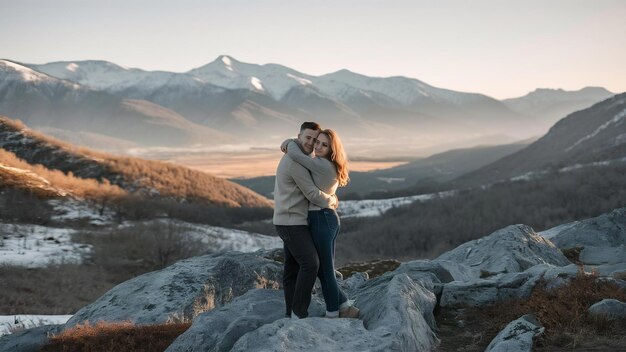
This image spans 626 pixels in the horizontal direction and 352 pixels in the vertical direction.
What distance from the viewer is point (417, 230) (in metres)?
103

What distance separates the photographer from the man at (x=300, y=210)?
851cm

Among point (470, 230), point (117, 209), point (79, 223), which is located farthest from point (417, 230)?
point (79, 223)

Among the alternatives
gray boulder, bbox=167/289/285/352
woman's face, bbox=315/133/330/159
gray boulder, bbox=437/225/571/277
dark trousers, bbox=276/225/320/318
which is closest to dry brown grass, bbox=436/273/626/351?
dark trousers, bbox=276/225/320/318

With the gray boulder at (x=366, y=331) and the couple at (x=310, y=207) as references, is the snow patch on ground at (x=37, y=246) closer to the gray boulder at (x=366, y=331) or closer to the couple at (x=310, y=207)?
the couple at (x=310, y=207)

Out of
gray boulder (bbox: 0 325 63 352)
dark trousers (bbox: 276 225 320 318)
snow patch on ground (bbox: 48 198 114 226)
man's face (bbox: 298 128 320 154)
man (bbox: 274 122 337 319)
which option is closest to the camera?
man (bbox: 274 122 337 319)

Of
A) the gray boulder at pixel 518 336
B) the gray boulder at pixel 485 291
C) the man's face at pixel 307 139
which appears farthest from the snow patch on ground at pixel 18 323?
the gray boulder at pixel 518 336

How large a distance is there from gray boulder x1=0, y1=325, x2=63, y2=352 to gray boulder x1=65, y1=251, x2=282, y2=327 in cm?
163

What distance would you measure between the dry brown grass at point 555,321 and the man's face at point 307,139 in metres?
4.70

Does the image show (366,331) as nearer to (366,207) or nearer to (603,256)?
(603,256)

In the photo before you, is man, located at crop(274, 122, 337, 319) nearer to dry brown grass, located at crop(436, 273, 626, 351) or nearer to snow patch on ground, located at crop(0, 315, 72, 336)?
dry brown grass, located at crop(436, 273, 626, 351)

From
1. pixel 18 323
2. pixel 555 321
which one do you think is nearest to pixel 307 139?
pixel 555 321

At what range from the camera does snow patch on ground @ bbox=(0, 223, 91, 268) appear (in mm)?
40781

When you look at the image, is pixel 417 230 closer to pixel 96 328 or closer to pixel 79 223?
pixel 79 223

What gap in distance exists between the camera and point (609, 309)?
8938 mm
